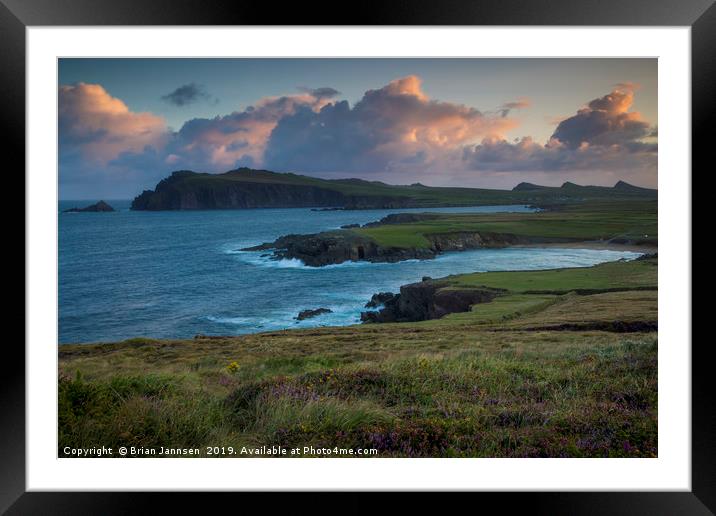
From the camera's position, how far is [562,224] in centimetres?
1377

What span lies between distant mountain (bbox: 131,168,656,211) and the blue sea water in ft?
1.31

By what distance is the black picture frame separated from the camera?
14.3ft

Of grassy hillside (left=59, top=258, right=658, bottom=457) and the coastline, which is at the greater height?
the coastline

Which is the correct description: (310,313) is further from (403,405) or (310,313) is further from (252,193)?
(403,405)

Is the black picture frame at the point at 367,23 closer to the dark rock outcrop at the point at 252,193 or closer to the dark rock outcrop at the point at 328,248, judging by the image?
the dark rock outcrop at the point at 252,193

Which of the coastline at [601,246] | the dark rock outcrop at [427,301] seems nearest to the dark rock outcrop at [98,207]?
the dark rock outcrop at [427,301]

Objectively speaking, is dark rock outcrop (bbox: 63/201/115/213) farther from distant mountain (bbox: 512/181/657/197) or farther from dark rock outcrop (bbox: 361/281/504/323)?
distant mountain (bbox: 512/181/657/197)

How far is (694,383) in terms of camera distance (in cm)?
456

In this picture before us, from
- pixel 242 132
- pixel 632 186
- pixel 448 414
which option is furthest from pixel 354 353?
pixel 632 186

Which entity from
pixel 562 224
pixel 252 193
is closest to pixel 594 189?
pixel 562 224

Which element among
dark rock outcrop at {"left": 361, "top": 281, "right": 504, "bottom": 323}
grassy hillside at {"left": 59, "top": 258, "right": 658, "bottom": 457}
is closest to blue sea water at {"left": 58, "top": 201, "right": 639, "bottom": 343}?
dark rock outcrop at {"left": 361, "top": 281, "right": 504, "bottom": 323}

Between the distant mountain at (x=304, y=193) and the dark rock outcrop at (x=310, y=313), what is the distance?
147 inches

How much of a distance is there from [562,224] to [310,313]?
8.57 metres

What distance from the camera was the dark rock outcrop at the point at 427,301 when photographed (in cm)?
1602
